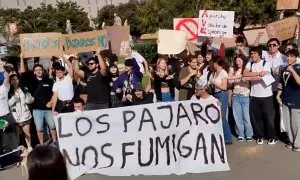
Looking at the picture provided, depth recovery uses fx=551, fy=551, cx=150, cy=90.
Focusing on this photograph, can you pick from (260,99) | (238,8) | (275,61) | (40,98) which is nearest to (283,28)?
(275,61)

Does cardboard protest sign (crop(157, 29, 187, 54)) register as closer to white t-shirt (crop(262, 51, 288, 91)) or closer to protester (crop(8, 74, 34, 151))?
white t-shirt (crop(262, 51, 288, 91))

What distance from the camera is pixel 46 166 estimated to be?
7.87 feet

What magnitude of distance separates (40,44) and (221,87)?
3.02 meters

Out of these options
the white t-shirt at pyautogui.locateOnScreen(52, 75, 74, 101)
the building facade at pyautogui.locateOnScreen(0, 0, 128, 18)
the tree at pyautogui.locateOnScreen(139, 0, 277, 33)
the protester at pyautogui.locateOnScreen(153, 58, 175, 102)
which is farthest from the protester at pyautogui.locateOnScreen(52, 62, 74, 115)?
the building facade at pyautogui.locateOnScreen(0, 0, 128, 18)

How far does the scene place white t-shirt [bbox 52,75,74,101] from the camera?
25.4 ft

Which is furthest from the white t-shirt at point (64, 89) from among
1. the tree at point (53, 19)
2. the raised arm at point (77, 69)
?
the tree at point (53, 19)

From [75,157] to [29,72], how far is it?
202 cm

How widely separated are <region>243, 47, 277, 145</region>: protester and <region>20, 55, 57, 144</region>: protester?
281 cm

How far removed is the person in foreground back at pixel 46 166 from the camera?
7.89 feet

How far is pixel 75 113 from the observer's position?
22.0ft

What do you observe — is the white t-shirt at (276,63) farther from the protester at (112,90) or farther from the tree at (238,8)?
the tree at (238,8)

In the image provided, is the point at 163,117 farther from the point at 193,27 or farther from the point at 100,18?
the point at 100,18

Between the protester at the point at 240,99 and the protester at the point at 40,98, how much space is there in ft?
8.55

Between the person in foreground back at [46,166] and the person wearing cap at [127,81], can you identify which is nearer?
the person in foreground back at [46,166]
